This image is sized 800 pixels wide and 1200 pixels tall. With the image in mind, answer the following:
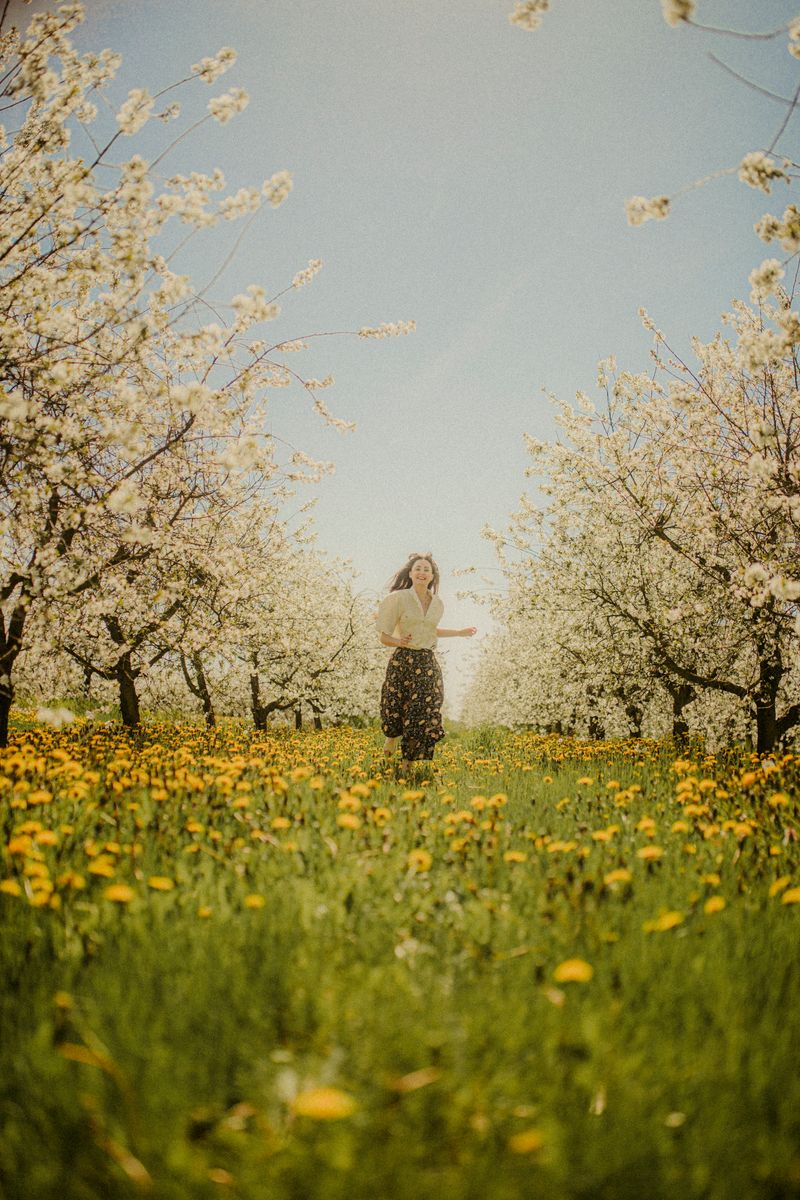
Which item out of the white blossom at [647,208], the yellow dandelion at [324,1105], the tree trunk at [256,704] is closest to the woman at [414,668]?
the white blossom at [647,208]

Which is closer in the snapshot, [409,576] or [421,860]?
[421,860]

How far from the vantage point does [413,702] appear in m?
7.84

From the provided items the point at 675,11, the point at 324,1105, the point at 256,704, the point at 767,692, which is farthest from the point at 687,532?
the point at 256,704

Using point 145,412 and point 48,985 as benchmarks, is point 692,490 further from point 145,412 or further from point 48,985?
point 48,985

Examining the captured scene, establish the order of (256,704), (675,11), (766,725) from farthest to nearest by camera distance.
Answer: (256,704) < (766,725) < (675,11)

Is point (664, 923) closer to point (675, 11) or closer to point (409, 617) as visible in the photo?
point (675, 11)

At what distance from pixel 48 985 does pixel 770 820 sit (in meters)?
4.40

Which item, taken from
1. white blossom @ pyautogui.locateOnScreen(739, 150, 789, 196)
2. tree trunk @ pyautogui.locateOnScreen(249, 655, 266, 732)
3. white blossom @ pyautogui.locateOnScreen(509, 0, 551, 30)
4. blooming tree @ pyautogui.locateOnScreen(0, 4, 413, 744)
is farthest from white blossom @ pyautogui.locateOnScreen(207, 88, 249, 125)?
tree trunk @ pyautogui.locateOnScreen(249, 655, 266, 732)

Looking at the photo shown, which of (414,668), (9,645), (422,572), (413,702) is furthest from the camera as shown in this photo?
(422,572)

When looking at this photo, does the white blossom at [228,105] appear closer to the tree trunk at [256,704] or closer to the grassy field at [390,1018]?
the grassy field at [390,1018]

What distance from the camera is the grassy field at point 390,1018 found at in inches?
56.0

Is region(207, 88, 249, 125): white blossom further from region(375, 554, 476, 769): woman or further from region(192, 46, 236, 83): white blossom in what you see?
region(375, 554, 476, 769): woman

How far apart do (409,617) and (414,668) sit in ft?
2.20

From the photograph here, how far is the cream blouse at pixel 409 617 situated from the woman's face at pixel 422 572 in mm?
226
